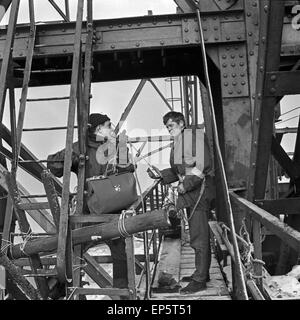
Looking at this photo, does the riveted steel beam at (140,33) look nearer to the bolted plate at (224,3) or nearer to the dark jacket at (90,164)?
the bolted plate at (224,3)

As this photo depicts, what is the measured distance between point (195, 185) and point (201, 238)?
0.56m

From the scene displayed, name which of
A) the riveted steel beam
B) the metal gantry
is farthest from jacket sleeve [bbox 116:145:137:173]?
the riveted steel beam

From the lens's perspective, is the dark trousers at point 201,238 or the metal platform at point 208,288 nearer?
the metal platform at point 208,288

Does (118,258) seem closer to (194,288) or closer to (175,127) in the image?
(194,288)

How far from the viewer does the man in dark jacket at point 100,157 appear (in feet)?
13.9

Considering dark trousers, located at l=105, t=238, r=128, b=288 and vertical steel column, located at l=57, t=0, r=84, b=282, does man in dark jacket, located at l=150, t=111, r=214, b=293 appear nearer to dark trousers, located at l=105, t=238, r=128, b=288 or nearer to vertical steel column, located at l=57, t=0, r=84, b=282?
dark trousers, located at l=105, t=238, r=128, b=288

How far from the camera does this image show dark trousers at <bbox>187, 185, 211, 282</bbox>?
4328 millimetres

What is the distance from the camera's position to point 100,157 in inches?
175

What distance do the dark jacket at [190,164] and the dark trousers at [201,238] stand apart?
0.11m

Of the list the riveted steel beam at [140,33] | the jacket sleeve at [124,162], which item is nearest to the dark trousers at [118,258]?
the jacket sleeve at [124,162]

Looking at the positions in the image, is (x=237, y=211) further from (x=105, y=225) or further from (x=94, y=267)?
(x=94, y=267)

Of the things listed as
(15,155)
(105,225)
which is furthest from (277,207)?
(15,155)

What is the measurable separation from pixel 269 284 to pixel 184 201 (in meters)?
1.23
